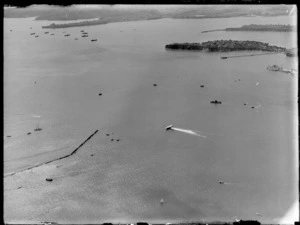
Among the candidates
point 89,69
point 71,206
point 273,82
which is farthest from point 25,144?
point 273,82

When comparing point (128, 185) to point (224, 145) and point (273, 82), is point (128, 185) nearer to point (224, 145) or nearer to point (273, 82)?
point (224, 145)

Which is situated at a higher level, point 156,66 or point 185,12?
point 185,12

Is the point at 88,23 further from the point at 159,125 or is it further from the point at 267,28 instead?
the point at 159,125

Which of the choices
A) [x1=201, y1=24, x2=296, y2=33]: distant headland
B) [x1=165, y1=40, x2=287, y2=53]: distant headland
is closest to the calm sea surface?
[x1=165, y1=40, x2=287, y2=53]: distant headland

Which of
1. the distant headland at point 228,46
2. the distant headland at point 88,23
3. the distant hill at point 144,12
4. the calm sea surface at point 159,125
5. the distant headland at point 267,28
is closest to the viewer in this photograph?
the calm sea surface at point 159,125

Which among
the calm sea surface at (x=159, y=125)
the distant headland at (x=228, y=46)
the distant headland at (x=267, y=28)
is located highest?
the distant headland at (x=267, y=28)

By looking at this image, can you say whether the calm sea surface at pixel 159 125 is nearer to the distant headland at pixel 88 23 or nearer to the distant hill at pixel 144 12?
the distant headland at pixel 88 23

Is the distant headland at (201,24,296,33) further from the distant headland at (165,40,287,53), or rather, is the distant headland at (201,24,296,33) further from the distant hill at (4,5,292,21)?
the distant headland at (165,40,287,53)

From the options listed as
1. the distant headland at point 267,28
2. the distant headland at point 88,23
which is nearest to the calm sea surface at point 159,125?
the distant headland at point 267,28
